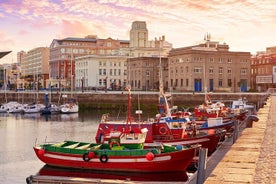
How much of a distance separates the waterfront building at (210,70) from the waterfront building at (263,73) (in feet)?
33.9

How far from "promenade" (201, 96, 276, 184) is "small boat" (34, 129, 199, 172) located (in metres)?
2.71

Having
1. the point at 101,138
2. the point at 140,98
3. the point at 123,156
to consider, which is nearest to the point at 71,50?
the point at 140,98

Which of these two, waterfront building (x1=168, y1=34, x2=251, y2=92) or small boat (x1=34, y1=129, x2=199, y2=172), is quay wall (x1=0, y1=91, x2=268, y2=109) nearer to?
waterfront building (x1=168, y1=34, x2=251, y2=92)

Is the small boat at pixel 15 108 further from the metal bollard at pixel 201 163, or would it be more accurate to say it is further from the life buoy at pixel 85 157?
the metal bollard at pixel 201 163

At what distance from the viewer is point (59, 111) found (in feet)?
295

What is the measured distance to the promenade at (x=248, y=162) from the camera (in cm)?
1755

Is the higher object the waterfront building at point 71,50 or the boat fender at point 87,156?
the waterfront building at point 71,50

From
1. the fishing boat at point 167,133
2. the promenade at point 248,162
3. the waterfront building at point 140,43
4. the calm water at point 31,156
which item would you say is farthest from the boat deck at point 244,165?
the waterfront building at point 140,43

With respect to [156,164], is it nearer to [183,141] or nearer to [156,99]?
[183,141]

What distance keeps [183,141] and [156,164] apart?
5.80 m

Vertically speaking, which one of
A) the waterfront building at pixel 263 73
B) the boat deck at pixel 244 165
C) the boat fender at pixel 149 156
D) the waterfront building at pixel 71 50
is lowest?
the boat fender at pixel 149 156

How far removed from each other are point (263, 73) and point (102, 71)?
53.5m

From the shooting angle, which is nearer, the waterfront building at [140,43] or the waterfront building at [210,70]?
the waterfront building at [210,70]

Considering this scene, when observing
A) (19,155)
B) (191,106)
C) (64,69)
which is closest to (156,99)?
(191,106)
